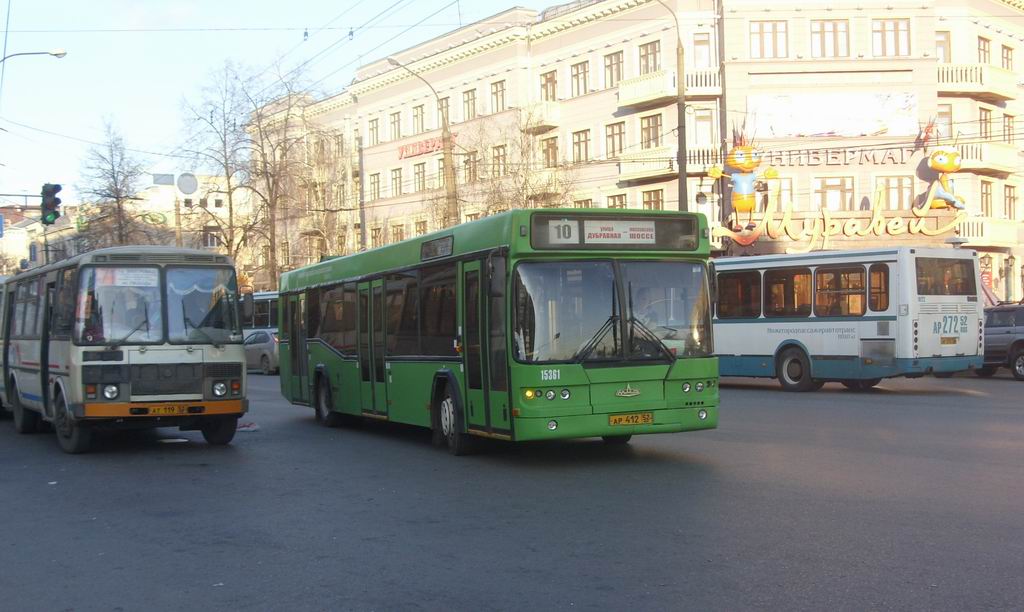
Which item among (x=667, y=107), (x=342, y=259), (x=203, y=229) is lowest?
(x=342, y=259)

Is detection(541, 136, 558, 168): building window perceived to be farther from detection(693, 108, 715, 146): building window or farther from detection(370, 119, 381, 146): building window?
detection(370, 119, 381, 146): building window

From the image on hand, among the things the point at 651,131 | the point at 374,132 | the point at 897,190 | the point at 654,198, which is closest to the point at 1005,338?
the point at 897,190

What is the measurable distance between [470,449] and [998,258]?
40.1m

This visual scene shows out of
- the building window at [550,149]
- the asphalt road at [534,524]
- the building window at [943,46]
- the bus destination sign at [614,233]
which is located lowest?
the asphalt road at [534,524]

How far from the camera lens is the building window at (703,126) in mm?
45844

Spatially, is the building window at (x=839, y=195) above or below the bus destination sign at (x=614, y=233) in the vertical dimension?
above

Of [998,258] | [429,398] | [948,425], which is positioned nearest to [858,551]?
[429,398]

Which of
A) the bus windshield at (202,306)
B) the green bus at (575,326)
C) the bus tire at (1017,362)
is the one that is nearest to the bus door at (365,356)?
the bus windshield at (202,306)

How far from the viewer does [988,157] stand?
45.2 m

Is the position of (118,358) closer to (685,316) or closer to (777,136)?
(685,316)

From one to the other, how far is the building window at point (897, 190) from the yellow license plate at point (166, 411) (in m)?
36.3

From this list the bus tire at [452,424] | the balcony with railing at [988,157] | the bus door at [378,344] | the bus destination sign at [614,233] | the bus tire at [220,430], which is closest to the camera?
the bus destination sign at [614,233]

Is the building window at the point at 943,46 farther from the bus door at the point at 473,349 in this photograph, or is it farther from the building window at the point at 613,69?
the bus door at the point at 473,349

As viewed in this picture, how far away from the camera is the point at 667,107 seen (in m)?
46.6
